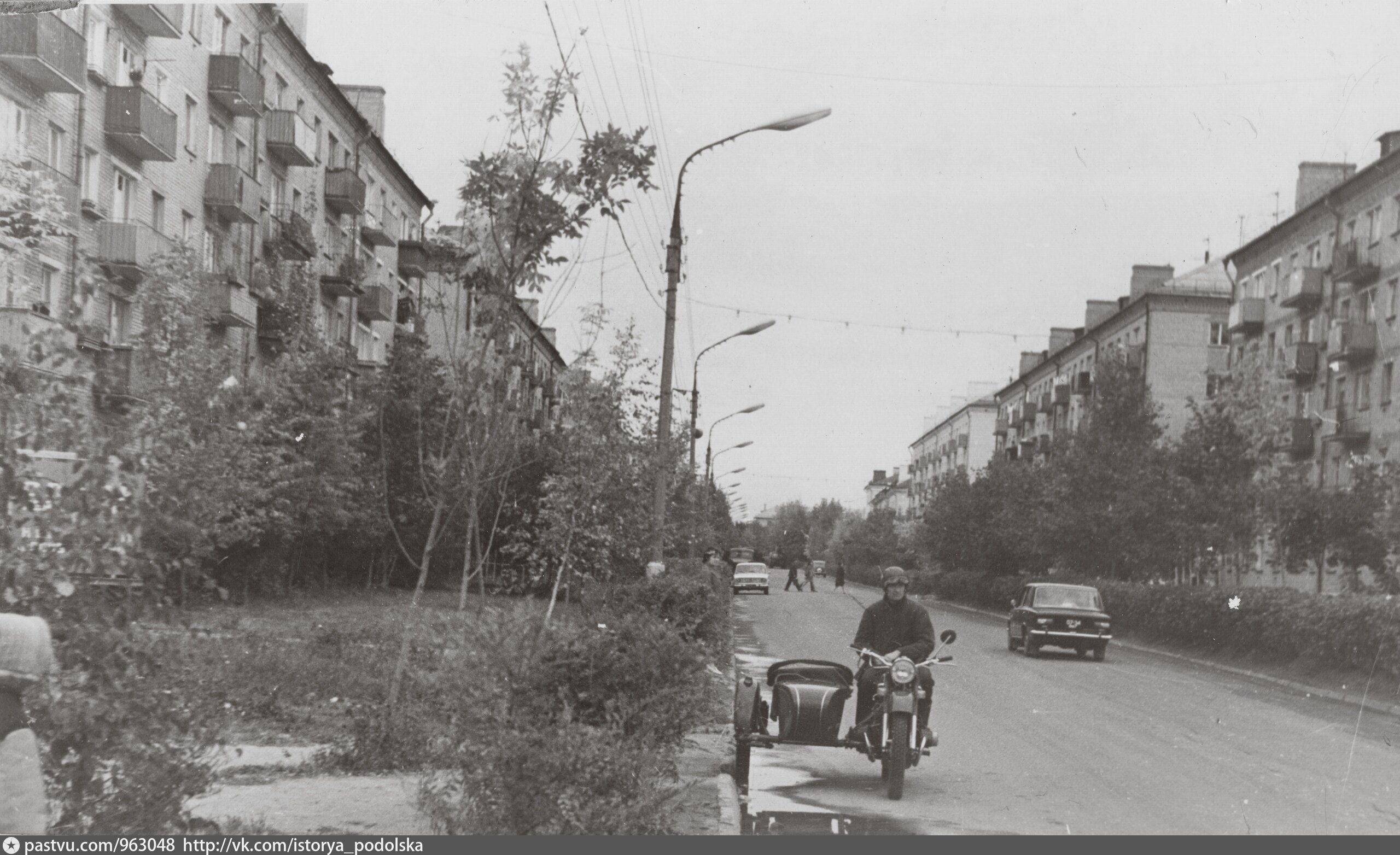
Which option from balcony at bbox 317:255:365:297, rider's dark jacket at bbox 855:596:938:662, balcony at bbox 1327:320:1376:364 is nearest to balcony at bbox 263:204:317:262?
balcony at bbox 317:255:365:297

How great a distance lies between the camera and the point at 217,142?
34.7 m

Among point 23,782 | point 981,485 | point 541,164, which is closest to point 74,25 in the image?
point 541,164

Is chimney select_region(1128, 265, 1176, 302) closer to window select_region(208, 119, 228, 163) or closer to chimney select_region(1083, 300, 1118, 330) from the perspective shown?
chimney select_region(1083, 300, 1118, 330)

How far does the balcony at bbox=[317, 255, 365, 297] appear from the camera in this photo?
39.7 meters

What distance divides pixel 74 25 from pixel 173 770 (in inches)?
971

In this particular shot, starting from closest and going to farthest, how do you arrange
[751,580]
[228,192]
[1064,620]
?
[1064,620], [228,192], [751,580]

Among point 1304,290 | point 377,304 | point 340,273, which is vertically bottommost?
point 377,304

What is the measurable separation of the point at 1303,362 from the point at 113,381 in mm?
35670

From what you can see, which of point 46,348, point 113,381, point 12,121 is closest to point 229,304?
point 12,121

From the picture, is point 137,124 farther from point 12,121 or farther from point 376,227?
point 376,227

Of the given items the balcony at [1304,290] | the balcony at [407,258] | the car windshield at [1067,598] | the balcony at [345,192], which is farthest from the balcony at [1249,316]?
the balcony at [407,258]

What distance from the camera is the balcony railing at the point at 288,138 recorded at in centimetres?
3666

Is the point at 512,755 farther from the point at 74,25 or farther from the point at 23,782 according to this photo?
the point at 74,25

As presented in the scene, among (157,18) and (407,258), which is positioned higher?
(157,18)
